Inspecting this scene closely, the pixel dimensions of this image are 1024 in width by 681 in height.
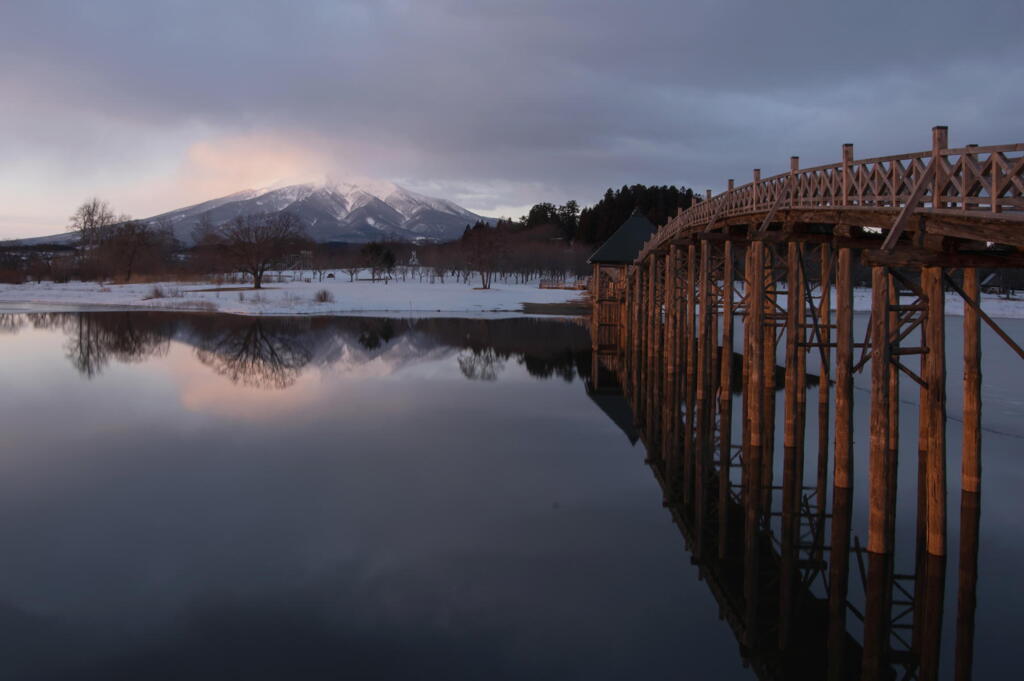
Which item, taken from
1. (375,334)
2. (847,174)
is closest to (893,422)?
(847,174)

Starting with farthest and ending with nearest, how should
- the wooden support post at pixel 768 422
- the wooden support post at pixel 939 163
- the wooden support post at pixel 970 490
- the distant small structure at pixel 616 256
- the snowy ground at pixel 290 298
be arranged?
the snowy ground at pixel 290 298
the distant small structure at pixel 616 256
the wooden support post at pixel 768 422
the wooden support post at pixel 939 163
the wooden support post at pixel 970 490

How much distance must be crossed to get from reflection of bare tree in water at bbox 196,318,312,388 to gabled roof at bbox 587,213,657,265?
14.9 metres

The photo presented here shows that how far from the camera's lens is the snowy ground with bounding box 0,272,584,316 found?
55750 mm

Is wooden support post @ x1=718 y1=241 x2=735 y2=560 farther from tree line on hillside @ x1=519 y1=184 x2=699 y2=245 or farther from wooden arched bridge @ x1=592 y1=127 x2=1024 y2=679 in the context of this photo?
tree line on hillside @ x1=519 y1=184 x2=699 y2=245

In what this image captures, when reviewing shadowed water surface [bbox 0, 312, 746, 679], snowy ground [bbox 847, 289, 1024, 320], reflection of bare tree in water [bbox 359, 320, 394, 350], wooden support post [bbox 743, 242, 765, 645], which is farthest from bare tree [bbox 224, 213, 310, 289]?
wooden support post [bbox 743, 242, 765, 645]

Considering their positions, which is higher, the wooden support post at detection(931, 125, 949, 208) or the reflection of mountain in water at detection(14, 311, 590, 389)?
the wooden support post at detection(931, 125, 949, 208)

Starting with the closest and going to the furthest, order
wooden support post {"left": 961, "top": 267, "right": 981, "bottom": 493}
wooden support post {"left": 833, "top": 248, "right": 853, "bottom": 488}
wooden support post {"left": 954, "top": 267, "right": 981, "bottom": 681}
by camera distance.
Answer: wooden support post {"left": 954, "top": 267, "right": 981, "bottom": 681} → wooden support post {"left": 961, "top": 267, "right": 981, "bottom": 493} → wooden support post {"left": 833, "top": 248, "right": 853, "bottom": 488}

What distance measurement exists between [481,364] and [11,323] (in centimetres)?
2872

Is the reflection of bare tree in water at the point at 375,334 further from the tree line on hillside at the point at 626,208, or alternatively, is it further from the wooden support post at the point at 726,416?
the tree line on hillside at the point at 626,208

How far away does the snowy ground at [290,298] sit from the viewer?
183 feet

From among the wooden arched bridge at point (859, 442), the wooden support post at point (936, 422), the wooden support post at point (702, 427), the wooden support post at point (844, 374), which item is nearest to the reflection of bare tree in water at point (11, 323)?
the wooden support post at point (702, 427)

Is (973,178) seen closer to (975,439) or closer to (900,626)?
(975,439)

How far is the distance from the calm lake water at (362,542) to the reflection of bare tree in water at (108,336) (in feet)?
22.5

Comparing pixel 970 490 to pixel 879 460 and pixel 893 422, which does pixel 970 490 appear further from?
pixel 879 460
